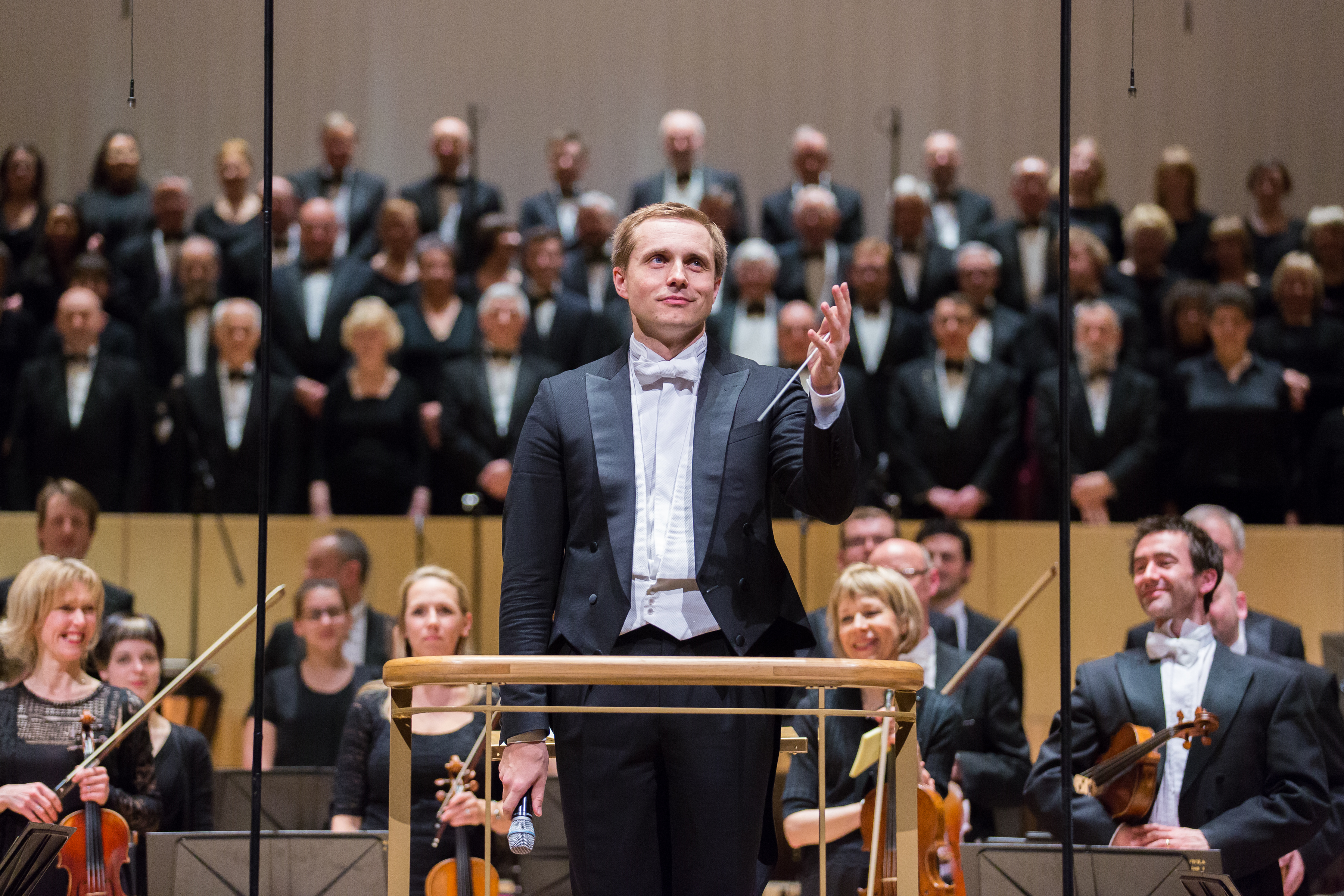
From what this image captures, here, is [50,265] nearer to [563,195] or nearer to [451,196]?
[451,196]

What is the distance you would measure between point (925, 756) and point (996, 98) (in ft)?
16.3

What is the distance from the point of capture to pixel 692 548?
1.92m

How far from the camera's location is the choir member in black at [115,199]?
20.0 ft

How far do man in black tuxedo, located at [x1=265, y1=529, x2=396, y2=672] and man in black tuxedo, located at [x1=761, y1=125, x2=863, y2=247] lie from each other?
7.72 ft

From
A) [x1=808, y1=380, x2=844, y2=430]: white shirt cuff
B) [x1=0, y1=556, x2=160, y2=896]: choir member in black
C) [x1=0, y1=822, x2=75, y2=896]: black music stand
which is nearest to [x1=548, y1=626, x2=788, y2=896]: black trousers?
[x1=808, y1=380, x2=844, y2=430]: white shirt cuff

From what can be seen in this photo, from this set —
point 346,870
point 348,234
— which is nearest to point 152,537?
point 348,234

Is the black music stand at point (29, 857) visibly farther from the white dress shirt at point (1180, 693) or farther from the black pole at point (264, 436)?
the white dress shirt at point (1180, 693)

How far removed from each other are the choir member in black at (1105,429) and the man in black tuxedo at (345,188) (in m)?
2.72

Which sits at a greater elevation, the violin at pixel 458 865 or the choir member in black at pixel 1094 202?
the choir member in black at pixel 1094 202

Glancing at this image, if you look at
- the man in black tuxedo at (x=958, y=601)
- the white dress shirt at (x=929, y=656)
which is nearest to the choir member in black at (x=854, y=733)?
the white dress shirt at (x=929, y=656)

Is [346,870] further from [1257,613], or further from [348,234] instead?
[348,234]

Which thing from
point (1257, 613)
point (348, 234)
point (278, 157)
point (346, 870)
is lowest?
point (346, 870)

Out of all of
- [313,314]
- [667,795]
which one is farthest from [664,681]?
[313,314]

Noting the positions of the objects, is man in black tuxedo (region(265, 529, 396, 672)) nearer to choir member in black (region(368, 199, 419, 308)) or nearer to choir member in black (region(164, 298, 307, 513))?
choir member in black (region(164, 298, 307, 513))
